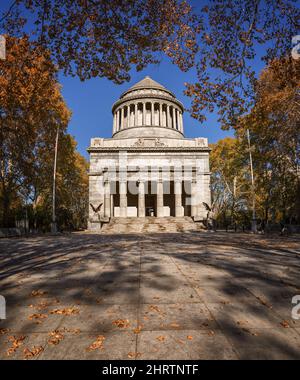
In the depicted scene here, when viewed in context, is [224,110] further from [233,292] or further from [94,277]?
[94,277]

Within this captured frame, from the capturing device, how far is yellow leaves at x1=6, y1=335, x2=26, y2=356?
2.84m

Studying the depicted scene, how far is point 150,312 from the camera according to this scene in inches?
149

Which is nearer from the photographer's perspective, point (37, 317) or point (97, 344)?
point (97, 344)

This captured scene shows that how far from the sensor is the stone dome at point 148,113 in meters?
48.9

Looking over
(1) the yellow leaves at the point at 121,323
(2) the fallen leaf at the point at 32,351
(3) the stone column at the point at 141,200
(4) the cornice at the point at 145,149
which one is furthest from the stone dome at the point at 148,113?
(2) the fallen leaf at the point at 32,351

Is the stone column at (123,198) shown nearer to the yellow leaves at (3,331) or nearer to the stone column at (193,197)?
the stone column at (193,197)

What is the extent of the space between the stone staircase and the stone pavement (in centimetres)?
2079

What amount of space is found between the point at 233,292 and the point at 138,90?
54.9 m

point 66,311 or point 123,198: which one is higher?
point 123,198

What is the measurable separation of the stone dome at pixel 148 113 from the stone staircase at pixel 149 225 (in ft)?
69.2

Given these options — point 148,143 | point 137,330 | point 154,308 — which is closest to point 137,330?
point 137,330

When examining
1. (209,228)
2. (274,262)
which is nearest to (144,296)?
A: (274,262)

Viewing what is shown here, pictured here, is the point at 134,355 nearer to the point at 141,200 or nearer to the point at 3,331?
the point at 3,331

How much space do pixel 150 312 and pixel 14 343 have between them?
1857 millimetres
